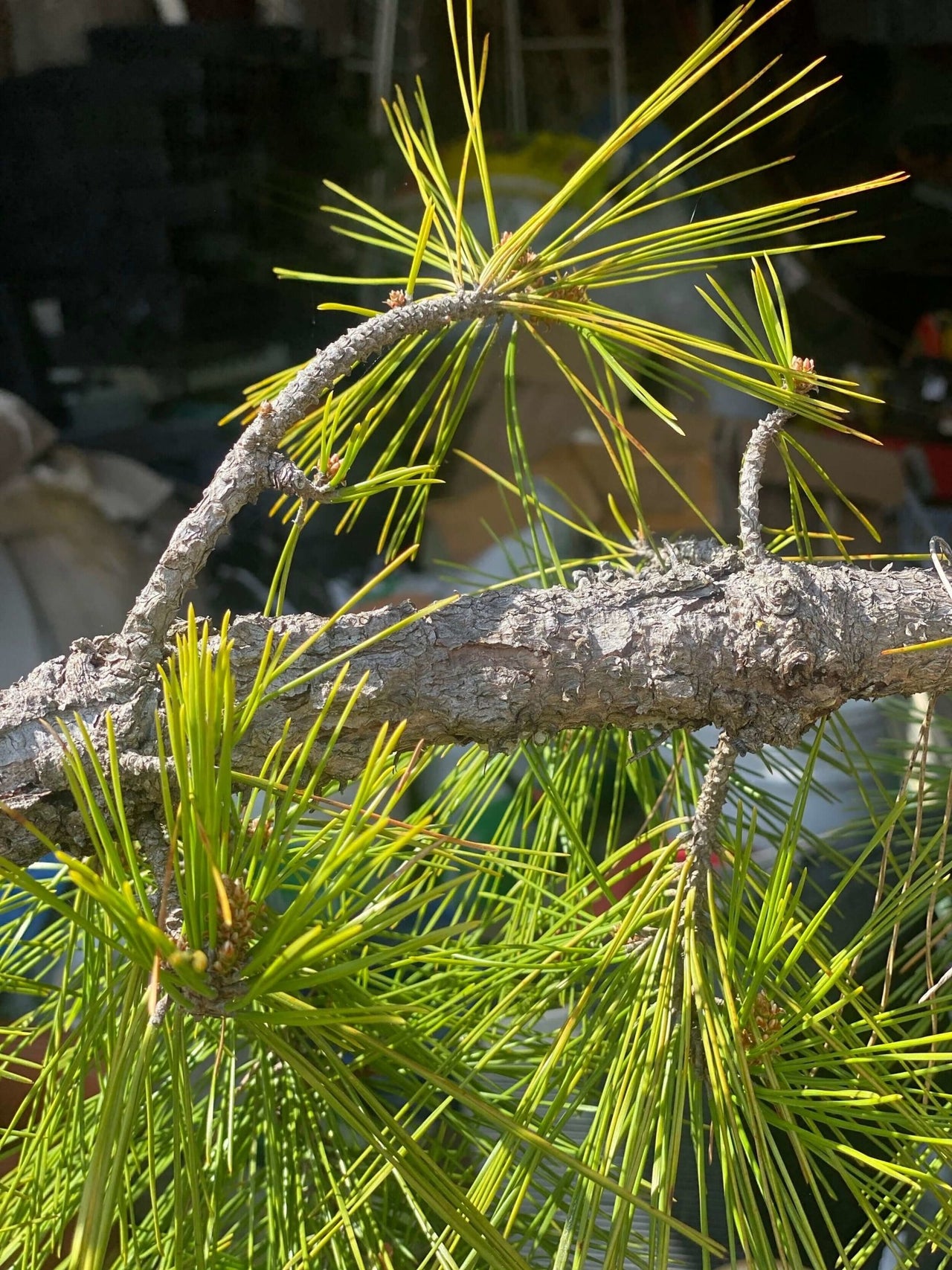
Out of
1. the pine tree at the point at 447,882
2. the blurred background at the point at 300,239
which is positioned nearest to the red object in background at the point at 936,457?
the blurred background at the point at 300,239

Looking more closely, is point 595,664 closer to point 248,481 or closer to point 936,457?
point 248,481

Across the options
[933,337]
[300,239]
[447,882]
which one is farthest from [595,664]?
[933,337]

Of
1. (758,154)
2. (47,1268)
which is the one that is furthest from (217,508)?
(758,154)

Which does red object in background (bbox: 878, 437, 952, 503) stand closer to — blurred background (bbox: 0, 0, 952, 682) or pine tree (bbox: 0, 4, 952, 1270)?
blurred background (bbox: 0, 0, 952, 682)

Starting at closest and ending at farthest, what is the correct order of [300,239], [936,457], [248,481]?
1. [248,481]
2. [300,239]
3. [936,457]

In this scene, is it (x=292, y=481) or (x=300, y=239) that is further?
(x=300, y=239)

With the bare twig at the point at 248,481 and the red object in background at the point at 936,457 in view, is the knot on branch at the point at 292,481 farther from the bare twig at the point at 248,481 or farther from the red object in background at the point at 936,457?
the red object in background at the point at 936,457
